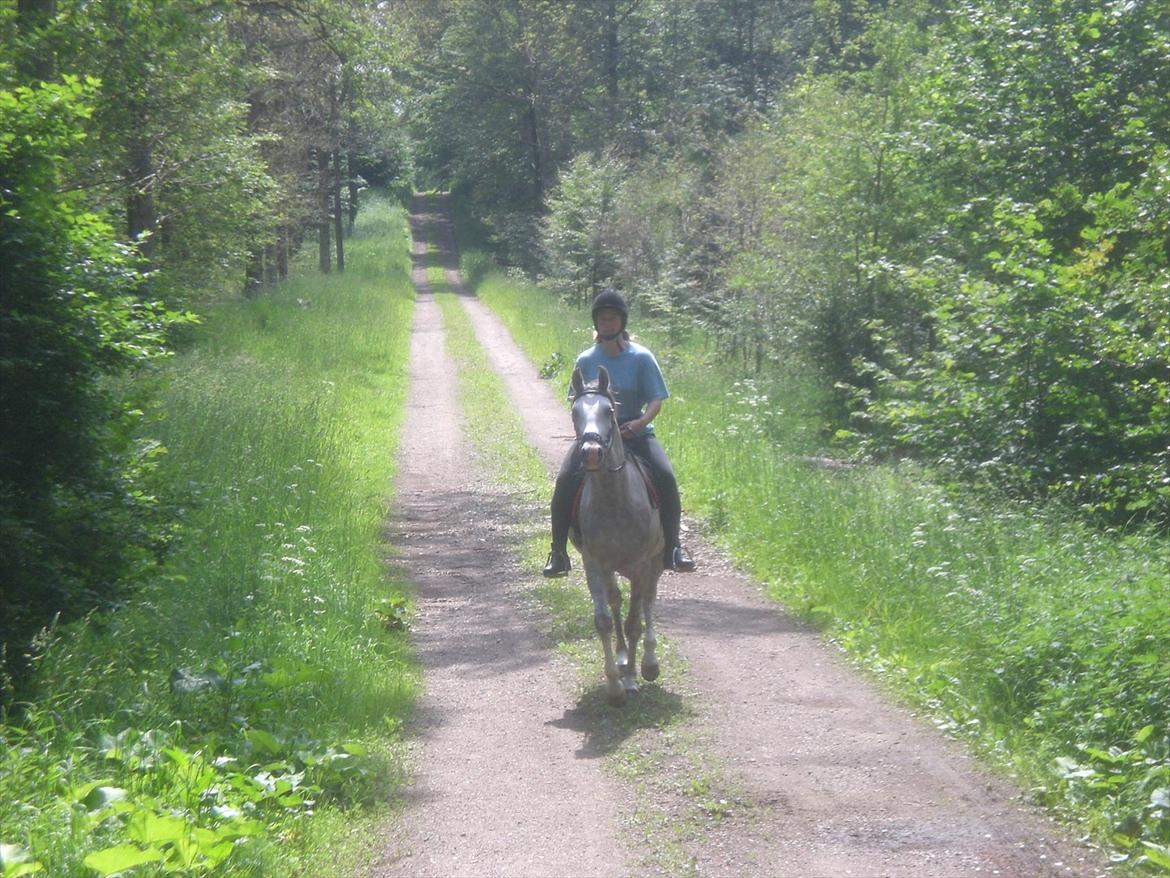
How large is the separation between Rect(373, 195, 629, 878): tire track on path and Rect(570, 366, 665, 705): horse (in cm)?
56

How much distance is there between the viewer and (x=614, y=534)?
8.28 m

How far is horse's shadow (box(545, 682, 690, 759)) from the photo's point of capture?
297 inches

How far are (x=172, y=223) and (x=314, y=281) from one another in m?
17.9

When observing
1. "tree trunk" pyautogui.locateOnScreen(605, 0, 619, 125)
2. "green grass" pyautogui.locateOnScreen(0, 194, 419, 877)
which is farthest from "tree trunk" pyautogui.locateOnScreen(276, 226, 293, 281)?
"green grass" pyautogui.locateOnScreen(0, 194, 419, 877)

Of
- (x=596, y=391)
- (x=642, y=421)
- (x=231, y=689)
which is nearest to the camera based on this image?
(x=231, y=689)

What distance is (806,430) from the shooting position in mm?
19969

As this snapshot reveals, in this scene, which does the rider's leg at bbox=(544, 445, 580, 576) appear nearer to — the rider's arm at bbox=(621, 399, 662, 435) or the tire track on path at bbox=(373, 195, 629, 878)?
the rider's arm at bbox=(621, 399, 662, 435)

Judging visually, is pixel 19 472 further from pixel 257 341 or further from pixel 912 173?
pixel 257 341

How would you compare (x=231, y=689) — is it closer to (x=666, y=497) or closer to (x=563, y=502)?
(x=563, y=502)

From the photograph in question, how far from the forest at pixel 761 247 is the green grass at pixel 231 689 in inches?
11.4

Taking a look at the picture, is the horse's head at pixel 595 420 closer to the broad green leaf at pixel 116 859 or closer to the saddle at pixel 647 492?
the saddle at pixel 647 492

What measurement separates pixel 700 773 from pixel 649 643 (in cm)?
181

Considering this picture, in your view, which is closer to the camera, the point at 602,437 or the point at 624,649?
the point at 602,437

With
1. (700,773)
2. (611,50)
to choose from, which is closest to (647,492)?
(700,773)
